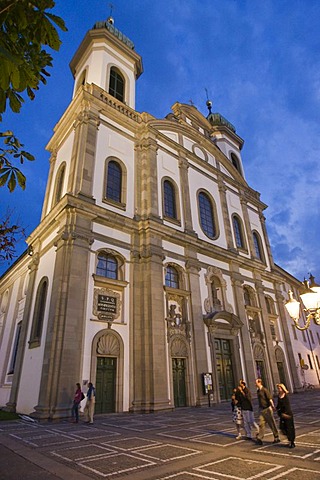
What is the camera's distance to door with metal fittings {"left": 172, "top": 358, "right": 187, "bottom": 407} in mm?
15875

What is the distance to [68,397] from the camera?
39.9 feet

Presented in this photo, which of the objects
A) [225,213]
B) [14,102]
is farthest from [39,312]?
[225,213]

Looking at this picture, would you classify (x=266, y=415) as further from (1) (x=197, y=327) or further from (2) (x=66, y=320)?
(1) (x=197, y=327)

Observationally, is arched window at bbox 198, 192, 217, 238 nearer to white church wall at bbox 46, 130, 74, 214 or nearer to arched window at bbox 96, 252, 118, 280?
arched window at bbox 96, 252, 118, 280

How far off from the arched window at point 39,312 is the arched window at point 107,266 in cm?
315

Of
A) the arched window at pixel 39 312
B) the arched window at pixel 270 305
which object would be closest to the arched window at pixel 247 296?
the arched window at pixel 270 305

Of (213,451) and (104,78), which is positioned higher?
(104,78)

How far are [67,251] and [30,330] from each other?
5.33 m

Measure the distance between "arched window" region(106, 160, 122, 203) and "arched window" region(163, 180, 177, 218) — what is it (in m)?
3.40

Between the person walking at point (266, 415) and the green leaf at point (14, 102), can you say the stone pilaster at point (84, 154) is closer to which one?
the person walking at point (266, 415)

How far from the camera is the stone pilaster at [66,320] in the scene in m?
12.1

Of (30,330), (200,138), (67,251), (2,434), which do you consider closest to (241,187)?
(200,138)

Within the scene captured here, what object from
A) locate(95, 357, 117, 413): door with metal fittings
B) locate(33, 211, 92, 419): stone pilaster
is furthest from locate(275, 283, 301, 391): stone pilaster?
locate(33, 211, 92, 419): stone pilaster

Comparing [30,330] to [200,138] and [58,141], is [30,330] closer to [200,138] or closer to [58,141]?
[58,141]
